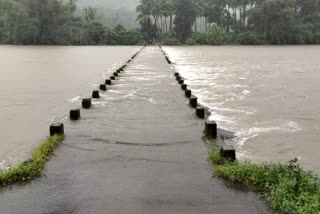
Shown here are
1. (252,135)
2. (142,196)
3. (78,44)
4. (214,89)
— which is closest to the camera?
(142,196)

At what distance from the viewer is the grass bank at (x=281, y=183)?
3814mm

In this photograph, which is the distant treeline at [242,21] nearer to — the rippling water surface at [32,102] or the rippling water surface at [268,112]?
the rippling water surface at [268,112]

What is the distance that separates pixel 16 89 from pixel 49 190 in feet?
35.8

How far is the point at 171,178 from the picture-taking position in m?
4.78

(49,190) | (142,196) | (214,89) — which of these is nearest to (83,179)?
(49,190)

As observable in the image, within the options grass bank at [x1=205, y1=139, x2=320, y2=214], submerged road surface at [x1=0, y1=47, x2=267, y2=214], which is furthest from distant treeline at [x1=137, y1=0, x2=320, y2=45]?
grass bank at [x1=205, y1=139, x2=320, y2=214]

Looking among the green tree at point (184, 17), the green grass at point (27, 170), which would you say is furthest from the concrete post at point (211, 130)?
the green tree at point (184, 17)

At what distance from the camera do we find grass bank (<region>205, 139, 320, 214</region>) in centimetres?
381

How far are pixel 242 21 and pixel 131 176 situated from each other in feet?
263

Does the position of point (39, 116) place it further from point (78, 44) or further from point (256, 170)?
point (78, 44)

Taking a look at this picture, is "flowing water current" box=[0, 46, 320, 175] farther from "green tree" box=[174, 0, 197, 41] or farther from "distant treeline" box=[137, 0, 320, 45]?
"green tree" box=[174, 0, 197, 41]

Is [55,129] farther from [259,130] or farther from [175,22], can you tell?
[175,22]

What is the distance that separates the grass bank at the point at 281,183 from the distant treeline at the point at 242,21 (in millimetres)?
65430

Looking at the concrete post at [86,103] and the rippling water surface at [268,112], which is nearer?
the rippling water surface at [268,112]
